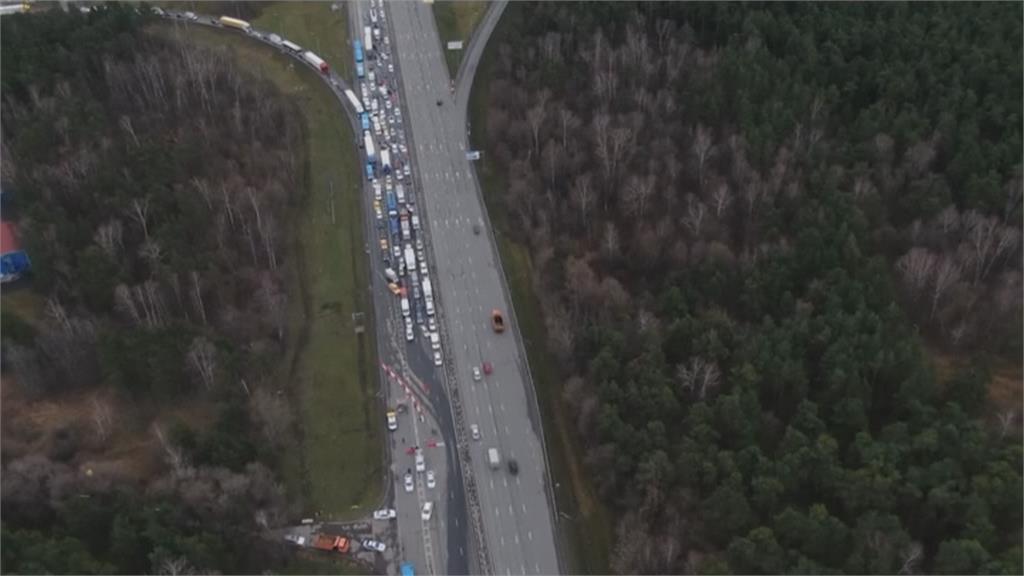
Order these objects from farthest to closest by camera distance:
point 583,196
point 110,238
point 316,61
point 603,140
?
point 316,61
point 603,140
point 583,196
point 110,238

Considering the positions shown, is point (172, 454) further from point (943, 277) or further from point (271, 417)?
point (943, 277)

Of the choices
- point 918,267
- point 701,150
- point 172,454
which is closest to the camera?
point 172,454

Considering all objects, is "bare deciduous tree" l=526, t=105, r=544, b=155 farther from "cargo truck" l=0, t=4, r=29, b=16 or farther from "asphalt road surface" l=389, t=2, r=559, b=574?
"cargo truck" l=0, t=4, r=29, b=16

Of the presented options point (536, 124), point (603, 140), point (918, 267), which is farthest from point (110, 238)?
point (918, 267)

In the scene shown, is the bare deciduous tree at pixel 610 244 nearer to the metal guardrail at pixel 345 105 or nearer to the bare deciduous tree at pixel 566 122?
the bare deciduous tree at pixel 566 122

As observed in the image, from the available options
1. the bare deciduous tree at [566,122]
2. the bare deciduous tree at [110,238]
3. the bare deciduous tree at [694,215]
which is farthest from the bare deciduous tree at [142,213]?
the bare deciduous tree at [694,215]

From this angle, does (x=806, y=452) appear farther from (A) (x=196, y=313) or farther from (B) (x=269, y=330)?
(A) (x=196, y=313)

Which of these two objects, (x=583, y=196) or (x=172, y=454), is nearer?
(x=172, y=454)
